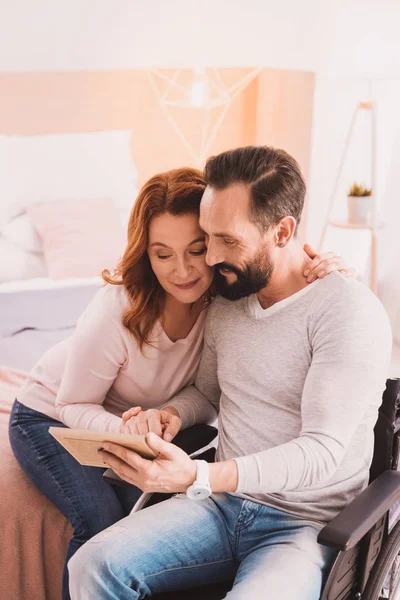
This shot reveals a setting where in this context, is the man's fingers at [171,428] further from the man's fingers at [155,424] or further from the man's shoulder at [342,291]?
the man's shoulder at [342,291]

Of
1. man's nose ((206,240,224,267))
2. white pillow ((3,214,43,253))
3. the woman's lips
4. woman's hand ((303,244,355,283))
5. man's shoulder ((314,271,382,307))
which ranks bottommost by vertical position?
white pillow ((3,214,43,253))

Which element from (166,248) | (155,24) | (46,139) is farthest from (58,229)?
(166,248)

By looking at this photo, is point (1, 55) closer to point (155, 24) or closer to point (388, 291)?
point (155, 24)

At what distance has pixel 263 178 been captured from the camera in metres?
1.56

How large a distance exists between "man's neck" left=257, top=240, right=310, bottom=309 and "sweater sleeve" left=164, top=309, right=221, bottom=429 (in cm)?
17

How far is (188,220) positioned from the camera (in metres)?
1.63

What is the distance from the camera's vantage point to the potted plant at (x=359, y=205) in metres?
3.85

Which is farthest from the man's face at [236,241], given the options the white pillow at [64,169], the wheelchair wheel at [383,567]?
the white pillow at [64,169]

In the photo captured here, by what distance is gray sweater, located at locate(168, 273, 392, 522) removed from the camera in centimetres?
140

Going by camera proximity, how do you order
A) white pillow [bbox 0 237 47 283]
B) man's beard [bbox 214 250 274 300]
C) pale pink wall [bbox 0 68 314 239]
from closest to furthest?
man's beard [bbox 214 250 274 300], white pillow [bbox 0 237 47 283], pale pink wall [bbox 0 68 314 239]

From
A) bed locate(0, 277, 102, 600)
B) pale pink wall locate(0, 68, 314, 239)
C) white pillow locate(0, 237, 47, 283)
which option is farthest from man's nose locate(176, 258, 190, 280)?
pale pink wall locate(0, 68, 314, 239)

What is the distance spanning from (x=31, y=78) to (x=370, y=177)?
1845 millimetres

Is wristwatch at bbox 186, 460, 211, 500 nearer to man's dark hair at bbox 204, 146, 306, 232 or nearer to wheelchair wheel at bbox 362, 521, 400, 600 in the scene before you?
wheelchair wheel at bbox 362, 521, 400, 600

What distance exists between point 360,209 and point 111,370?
246cm
